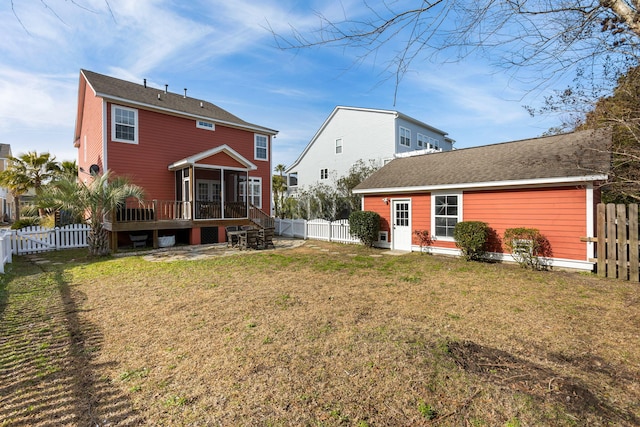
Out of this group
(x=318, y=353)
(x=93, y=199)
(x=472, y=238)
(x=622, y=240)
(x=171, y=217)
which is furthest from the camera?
(x=171, y=217)

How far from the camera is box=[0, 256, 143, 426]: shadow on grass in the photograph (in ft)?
7.77

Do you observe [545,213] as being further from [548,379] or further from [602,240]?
[548,379]

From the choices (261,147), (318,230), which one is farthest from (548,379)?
(261,147)

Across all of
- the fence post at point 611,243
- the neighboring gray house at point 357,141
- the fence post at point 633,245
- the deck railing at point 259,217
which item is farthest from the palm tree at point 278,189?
the fence post at point 633,245

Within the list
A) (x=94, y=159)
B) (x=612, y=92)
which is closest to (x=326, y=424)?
(x=612, y=92)

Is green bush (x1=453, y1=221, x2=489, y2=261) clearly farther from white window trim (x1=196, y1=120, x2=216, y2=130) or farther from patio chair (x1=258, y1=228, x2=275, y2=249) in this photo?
white window trim (x1=196, y1=120, x2=216, y2=130)

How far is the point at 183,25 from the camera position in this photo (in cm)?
373

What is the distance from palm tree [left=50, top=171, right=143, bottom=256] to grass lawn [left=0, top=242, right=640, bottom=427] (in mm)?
3736

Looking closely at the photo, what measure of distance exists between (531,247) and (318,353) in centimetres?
803

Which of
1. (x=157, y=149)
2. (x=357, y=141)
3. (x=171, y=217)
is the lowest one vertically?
(x=171, y=217)

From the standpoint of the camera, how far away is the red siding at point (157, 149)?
531 inches

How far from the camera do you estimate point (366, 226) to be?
41.0ft

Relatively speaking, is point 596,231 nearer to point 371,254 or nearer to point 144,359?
point 371,254

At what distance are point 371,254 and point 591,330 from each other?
283 inches
